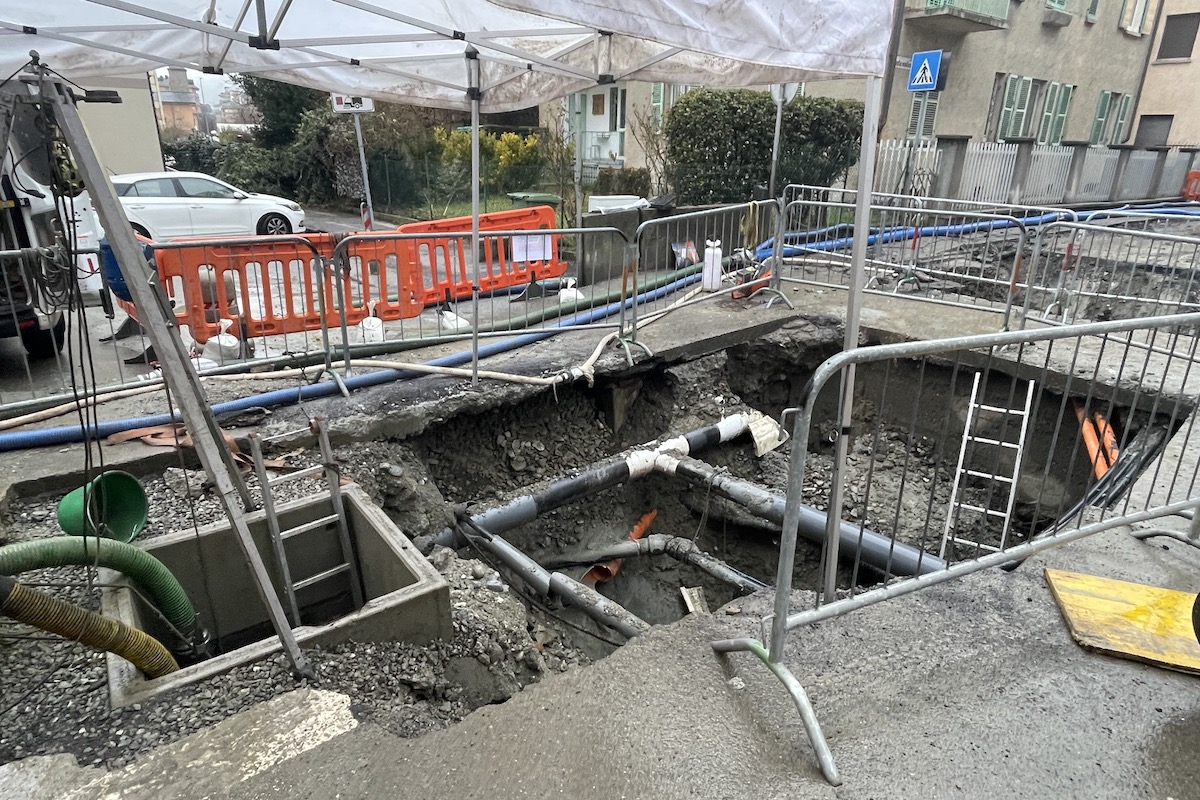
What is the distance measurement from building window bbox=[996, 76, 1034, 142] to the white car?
18.5 metres

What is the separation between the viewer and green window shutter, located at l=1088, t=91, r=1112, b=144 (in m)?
22.7

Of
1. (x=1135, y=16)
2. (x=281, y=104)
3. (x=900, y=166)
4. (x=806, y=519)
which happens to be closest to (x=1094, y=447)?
(x=806, y=519)

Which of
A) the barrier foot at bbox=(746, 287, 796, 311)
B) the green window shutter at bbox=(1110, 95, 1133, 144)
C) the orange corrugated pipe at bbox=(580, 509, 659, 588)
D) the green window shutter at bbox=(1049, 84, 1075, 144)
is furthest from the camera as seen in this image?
the green window shutter at bbox=(1110, 95, 1133, 144)

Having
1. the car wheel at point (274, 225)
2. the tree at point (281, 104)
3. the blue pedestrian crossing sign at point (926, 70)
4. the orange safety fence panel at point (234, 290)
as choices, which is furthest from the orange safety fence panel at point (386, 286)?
the tree at point (281, 104)

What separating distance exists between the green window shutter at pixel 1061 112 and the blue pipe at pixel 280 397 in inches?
805

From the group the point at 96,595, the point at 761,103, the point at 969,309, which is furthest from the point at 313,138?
the point at 96,595

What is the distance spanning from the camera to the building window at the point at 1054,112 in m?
20.6

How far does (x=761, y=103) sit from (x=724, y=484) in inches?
421

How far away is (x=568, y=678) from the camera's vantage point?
2.81 meters

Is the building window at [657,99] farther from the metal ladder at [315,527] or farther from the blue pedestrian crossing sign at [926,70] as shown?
the metal ladder at [315,527]

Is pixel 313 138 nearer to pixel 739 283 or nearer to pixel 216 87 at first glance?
pixel 739 283

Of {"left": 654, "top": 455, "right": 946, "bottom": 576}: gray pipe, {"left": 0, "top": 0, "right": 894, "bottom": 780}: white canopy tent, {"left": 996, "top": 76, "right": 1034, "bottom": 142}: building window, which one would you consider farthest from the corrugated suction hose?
{"left": 996, "top": 76, "right": 1034, "bottom": 142}: building window

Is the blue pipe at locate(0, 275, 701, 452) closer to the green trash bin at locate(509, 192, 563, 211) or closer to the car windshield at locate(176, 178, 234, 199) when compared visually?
the car windshield at locate(176, 178, 234, 199)

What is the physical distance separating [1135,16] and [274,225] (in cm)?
2644
